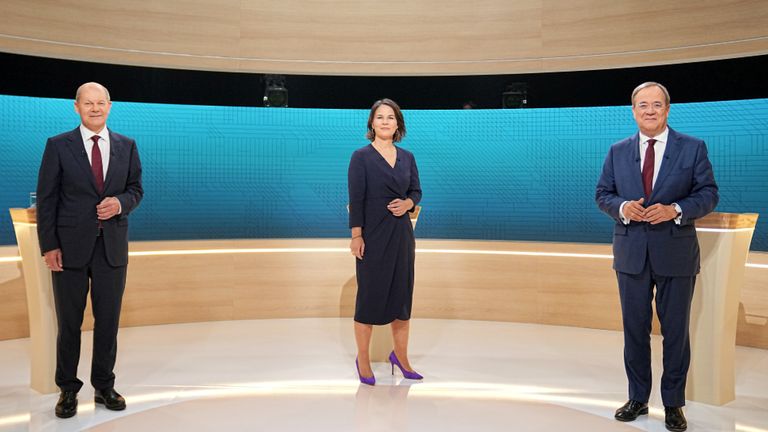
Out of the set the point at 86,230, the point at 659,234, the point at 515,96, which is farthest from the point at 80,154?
the point at 515,96

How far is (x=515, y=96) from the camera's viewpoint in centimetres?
623

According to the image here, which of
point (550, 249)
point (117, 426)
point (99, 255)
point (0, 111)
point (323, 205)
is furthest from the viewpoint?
point (323, 205)

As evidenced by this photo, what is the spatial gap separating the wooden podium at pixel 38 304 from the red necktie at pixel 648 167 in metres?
3.20

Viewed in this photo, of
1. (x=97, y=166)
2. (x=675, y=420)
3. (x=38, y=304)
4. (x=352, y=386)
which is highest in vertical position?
(x=97, y=166)

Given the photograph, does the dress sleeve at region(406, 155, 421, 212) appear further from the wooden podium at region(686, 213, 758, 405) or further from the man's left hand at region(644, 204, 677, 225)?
the wooden podium at region(686, 213, 758, 405)

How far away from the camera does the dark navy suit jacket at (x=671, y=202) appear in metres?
3.31

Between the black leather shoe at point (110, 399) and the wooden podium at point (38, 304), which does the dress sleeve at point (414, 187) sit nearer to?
the black leather shoe at point (110, 399)

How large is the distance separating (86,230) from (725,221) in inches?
129

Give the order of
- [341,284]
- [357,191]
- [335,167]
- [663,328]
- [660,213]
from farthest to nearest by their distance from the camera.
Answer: [335,167] < [341,284] < [357,191] < [663,328] < [660,213]

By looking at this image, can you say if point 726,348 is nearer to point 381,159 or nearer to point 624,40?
point 381,159

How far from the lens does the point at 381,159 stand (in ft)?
13.3

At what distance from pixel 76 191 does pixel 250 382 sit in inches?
59.0

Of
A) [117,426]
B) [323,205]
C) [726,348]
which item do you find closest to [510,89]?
[323,205]

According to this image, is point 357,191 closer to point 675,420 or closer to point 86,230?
point 86,230
